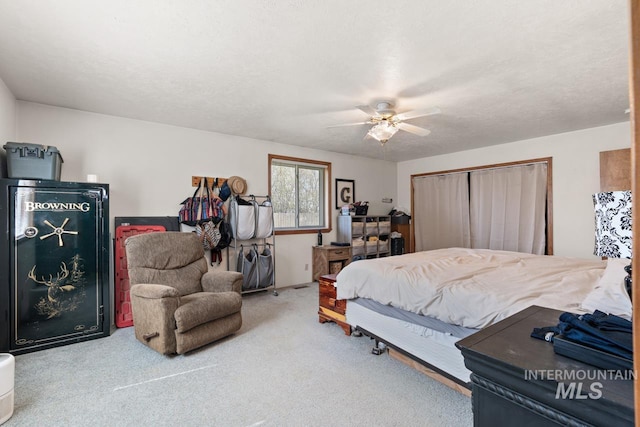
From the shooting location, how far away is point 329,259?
524cm

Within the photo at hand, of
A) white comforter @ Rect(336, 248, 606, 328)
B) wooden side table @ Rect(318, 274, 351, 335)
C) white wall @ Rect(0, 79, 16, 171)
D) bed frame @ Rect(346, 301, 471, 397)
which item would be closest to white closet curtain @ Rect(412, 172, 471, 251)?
white comforter @ Rect(336, 248, 606, 328)

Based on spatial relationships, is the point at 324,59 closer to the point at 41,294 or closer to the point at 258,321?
the point at 258,321

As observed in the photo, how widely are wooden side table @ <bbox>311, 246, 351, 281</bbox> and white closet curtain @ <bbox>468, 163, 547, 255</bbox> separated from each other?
7.60 ft

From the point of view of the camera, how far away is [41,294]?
2789mm

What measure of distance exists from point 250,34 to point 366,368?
2.59 m

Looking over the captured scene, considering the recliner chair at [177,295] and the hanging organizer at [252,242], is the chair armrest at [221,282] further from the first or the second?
the hanging organizer at [252,242]

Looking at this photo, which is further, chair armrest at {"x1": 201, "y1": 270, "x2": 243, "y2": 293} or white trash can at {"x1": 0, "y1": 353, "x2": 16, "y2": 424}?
chair armrest at {"x1": 201, "y1": 270, "x2": 243, "y2": 293}

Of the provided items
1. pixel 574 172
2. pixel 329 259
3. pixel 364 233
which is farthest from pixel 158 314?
pixel 574 172

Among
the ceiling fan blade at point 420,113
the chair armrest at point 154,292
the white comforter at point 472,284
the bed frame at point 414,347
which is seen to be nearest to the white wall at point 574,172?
the white comforter at point 472,284

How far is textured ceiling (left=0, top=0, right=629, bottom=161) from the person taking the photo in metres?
1.80

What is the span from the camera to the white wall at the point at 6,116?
2.73 m

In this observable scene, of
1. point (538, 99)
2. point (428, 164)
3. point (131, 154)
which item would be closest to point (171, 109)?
point (131, 154)

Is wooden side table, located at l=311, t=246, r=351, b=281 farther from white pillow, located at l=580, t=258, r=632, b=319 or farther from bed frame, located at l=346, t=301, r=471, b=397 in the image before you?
white pillow, located at l=580, t=258, r=632, b=319

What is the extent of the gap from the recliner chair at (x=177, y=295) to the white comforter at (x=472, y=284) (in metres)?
1.15
